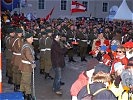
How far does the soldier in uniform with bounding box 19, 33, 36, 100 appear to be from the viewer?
9.76 metres

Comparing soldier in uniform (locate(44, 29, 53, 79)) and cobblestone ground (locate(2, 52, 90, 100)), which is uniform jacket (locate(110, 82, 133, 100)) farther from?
soldier in uniform (locate(44, 29, 53, 79))

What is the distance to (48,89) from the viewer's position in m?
11.7

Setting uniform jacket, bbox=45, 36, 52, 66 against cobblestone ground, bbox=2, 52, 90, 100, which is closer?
Answer: cobblestone ground, bbox=2, 52, 90, 100

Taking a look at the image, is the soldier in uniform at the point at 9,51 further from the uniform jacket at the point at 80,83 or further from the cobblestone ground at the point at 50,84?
the uniform jacket at the point at 80,83

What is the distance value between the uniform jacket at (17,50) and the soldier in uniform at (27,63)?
93 cm

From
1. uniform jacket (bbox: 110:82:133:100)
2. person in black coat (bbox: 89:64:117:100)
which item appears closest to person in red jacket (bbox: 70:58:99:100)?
person in black coat (bbox: 89:64:117:100)

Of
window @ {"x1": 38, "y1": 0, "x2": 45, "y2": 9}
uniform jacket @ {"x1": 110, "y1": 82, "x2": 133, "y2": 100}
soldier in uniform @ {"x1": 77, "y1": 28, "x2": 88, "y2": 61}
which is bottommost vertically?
soldier in uniform @ {"x1": 77, "y1": 28, "x2": 88, "y2": 61}

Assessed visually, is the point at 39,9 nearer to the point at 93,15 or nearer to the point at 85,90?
the point at 93,15

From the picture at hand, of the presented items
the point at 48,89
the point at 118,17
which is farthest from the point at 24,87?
the point at 118,17

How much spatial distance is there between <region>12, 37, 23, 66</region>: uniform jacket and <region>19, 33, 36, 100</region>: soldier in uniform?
926 millimetres

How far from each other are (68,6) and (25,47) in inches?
1274

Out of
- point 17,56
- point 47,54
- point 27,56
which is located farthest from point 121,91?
point 47,54

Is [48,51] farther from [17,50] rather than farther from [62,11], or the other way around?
[62,11]

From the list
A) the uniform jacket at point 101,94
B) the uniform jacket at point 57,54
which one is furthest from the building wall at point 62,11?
the uniform jacket at point 101,94
